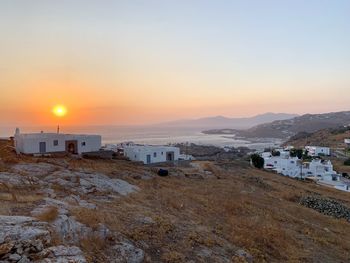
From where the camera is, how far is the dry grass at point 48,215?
11055 mm

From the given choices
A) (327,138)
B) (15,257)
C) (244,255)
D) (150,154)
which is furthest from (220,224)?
(327,138)

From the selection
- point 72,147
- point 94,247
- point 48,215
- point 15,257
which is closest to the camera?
point 15,257

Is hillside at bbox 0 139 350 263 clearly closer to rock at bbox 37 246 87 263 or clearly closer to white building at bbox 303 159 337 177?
rock at bbox 37 246 87 263

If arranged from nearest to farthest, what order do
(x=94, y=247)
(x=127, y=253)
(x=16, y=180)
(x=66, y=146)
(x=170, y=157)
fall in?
(x=94, y=247) → (x=127, y=253) → (x=16, y=180) → (x=66, y=146) → (x=170, y=157)

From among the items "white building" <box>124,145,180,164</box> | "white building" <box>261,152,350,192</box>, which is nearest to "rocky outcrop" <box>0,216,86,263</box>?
"white building" <box>124,145,180,164</box>

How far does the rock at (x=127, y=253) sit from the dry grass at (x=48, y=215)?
2102mm

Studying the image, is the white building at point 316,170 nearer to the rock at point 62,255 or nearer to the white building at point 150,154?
the white building at point 150,154

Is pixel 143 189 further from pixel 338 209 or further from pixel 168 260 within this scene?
pixel 338 209

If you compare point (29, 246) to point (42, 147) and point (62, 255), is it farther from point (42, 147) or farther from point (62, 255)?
point (42, 147)

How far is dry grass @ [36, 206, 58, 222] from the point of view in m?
11.1

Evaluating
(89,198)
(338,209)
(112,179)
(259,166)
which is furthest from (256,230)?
(259,166)

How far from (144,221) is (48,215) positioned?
3910mm

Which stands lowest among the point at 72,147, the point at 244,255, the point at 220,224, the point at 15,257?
the point at 244,255

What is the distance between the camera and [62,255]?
9156 mm
